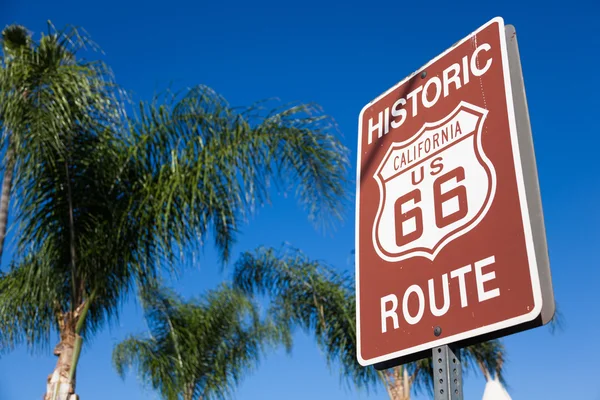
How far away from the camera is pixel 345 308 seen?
934 cm

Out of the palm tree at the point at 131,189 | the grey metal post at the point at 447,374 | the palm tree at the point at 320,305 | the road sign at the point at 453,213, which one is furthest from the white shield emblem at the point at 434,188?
the palm tree at the point at 320,305

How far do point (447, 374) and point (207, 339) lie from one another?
984 centimetres

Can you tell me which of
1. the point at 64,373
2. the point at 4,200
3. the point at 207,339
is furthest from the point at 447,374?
the point at 207,339

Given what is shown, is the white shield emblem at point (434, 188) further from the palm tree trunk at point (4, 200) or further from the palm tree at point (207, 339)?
the palm tree at point (207, 339)

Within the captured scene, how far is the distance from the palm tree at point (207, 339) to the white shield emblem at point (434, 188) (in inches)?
328

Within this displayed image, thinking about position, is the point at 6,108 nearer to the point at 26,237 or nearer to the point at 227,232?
the point at 26,237

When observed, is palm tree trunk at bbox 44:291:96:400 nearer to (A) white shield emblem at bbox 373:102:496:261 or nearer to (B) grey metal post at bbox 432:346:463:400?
(A) white shield emblem at bbox 373:102:496:261

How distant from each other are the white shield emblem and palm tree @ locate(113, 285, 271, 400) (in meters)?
8.34

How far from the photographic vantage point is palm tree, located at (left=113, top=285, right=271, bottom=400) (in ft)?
32.3

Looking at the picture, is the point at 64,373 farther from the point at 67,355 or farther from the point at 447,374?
the point at 447,374

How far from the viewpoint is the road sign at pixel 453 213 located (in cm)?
126

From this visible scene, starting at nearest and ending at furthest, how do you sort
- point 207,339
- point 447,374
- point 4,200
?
1. point 447,374
2. point 4,200
3. point 207,339

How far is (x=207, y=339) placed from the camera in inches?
423

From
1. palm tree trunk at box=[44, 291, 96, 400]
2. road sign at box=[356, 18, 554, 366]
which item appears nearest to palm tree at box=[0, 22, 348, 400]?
palm tree trunk at box=[44, 291, 96, 400]
